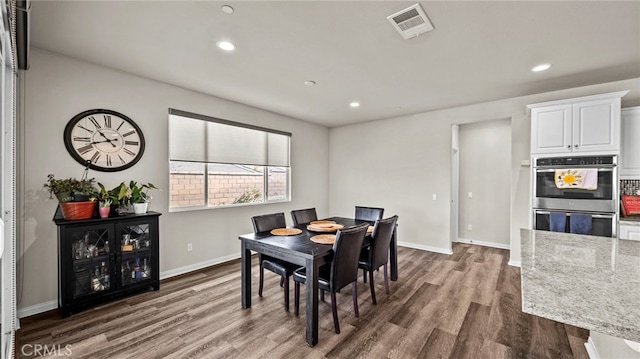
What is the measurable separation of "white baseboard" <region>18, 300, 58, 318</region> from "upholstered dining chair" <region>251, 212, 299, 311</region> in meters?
2.06

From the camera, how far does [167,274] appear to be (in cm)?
360

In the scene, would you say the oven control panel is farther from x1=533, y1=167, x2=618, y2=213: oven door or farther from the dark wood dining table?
the dark wood dining table

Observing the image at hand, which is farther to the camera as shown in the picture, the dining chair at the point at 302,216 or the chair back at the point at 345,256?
the dining chair at the point at 302,216

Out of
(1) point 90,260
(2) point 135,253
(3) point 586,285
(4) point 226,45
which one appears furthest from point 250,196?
(3) point 586,285

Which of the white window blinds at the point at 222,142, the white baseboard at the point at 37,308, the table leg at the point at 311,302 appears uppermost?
the white window blinds at the point at 222,142

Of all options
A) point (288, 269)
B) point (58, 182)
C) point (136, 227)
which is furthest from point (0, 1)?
point (288, 269)

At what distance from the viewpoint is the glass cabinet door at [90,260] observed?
263cm

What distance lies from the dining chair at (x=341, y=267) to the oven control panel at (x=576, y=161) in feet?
9.14

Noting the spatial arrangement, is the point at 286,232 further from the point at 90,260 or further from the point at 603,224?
the point at 603,224

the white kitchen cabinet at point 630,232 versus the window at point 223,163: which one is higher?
the window at point 223,163

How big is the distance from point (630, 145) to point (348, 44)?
3.61 metres

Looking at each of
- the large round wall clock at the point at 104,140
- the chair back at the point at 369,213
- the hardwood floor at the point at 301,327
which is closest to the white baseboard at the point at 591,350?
the hardwood floor at the point at 301,327

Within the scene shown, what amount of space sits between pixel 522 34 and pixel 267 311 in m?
3.47

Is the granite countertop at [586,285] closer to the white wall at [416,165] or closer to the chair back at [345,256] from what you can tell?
the chair back at [345,256]
